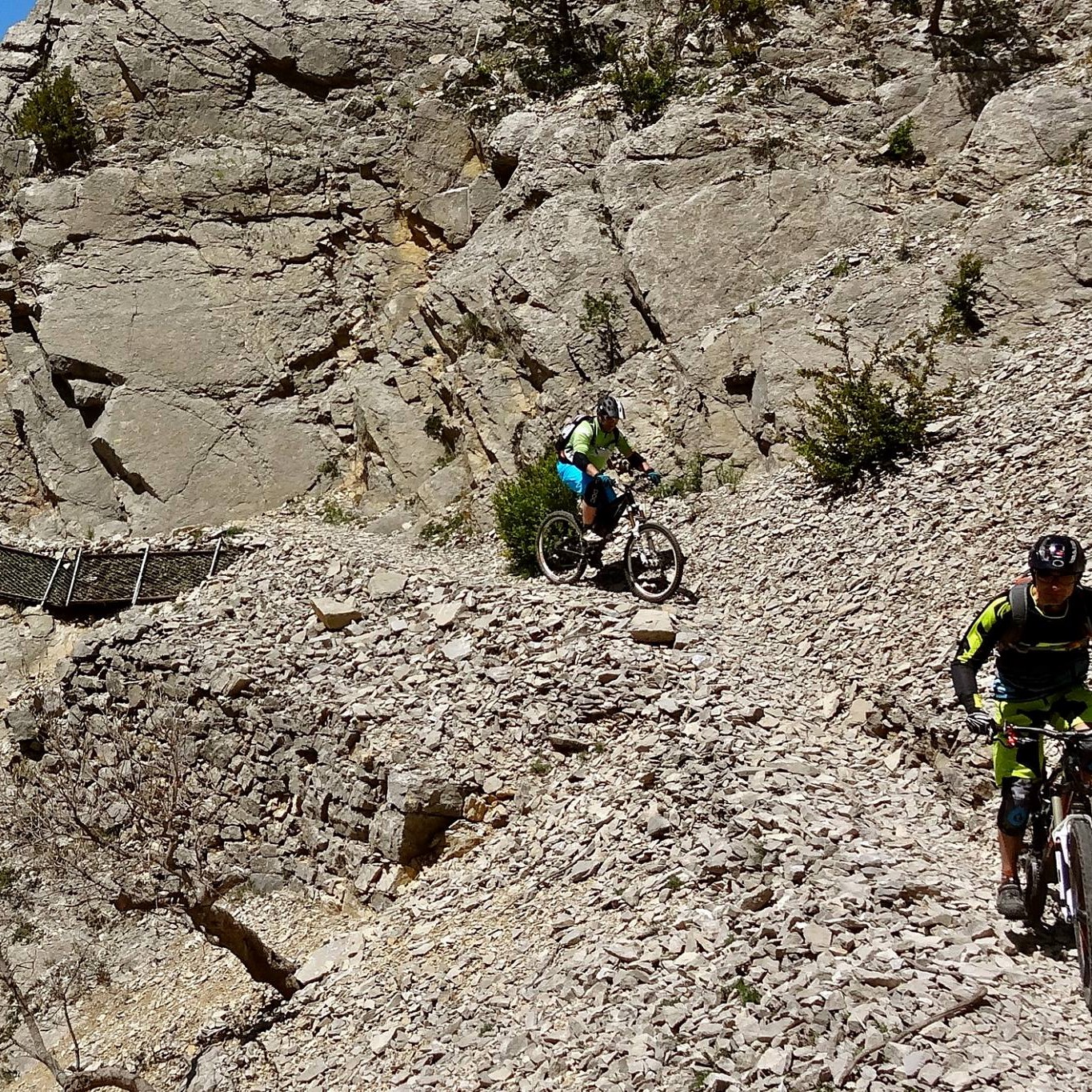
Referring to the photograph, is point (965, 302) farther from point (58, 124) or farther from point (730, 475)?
point (58, 124)

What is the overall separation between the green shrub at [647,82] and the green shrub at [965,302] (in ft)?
25.0

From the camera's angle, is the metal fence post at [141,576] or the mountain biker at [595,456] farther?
the metal fence post at [141,576]

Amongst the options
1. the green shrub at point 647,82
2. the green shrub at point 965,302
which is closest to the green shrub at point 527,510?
the green shrub at point 965,302

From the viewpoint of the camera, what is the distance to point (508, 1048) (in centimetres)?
567

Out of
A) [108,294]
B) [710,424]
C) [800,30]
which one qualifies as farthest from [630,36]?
[108,294]

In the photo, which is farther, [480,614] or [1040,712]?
[480,614]

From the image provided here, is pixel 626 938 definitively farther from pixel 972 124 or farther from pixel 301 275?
pixel 301 275

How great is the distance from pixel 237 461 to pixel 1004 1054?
656 inches

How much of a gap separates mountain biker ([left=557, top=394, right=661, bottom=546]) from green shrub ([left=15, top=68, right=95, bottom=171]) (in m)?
16.2

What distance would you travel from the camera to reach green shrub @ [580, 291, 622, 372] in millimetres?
15336

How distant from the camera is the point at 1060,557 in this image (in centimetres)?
489

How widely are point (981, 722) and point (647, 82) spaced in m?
15.9

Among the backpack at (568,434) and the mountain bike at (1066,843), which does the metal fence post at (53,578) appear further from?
the mountain bike at (1066,843)

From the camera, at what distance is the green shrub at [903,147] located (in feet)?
51.0
